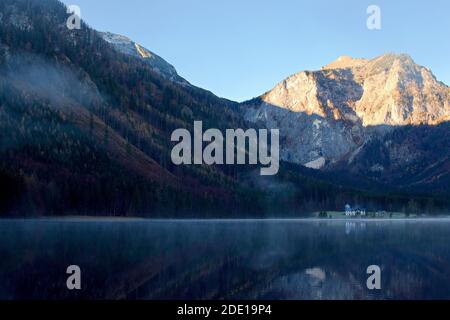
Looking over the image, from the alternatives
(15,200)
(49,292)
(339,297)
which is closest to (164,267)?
(49,292)

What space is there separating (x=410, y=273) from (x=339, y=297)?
1665 centimetres

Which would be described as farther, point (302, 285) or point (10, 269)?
point (10, 269)

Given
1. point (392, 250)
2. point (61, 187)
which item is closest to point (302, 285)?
point (392, 250)

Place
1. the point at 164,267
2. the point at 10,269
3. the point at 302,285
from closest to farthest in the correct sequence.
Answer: the point at 302,285
the point at 10,269
the point at 164,267

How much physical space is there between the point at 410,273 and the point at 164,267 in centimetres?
2304

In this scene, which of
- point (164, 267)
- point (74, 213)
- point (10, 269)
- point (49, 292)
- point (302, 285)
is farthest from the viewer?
point (74, 213)

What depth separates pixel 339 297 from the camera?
40.1 m

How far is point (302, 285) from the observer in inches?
1807

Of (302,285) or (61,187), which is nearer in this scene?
(302,285)

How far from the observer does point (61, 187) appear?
650 feet
